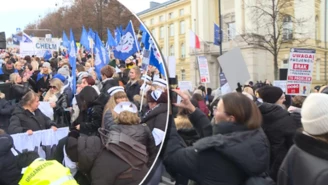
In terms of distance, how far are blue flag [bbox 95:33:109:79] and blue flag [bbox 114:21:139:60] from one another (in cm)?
6

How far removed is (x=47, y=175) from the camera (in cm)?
129

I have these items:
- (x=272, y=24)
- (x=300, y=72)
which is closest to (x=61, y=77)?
(x=300, y=72)

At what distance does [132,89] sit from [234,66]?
14.1ft

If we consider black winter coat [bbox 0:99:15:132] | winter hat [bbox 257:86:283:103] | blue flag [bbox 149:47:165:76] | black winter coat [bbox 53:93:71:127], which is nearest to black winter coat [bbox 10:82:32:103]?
black winter coat [bbox 0:99:15:132]

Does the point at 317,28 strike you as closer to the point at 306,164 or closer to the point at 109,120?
the point at 306,164

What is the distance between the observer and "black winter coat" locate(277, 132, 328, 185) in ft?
6.55

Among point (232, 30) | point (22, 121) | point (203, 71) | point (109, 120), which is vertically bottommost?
point (22, 121)

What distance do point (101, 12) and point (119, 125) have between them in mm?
468

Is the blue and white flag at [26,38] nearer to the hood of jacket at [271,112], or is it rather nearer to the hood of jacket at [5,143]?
the hood of jacket at [5,143]

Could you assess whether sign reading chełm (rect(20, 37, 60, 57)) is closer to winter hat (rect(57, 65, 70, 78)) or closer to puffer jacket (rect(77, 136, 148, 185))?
winter hat (rect(57, 65, 70, 78))

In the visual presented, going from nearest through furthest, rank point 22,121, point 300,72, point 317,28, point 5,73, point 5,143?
point 5,73 < point 5,143 < point 22,121 < point 300,72 < point 317,28

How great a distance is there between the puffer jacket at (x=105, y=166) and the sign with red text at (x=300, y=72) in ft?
21.3

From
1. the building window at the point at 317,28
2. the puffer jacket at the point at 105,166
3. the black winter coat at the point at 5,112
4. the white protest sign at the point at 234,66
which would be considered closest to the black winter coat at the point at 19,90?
the black winter coat at the point at 5,112

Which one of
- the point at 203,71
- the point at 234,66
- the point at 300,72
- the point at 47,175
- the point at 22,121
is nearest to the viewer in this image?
the point at 47,175
